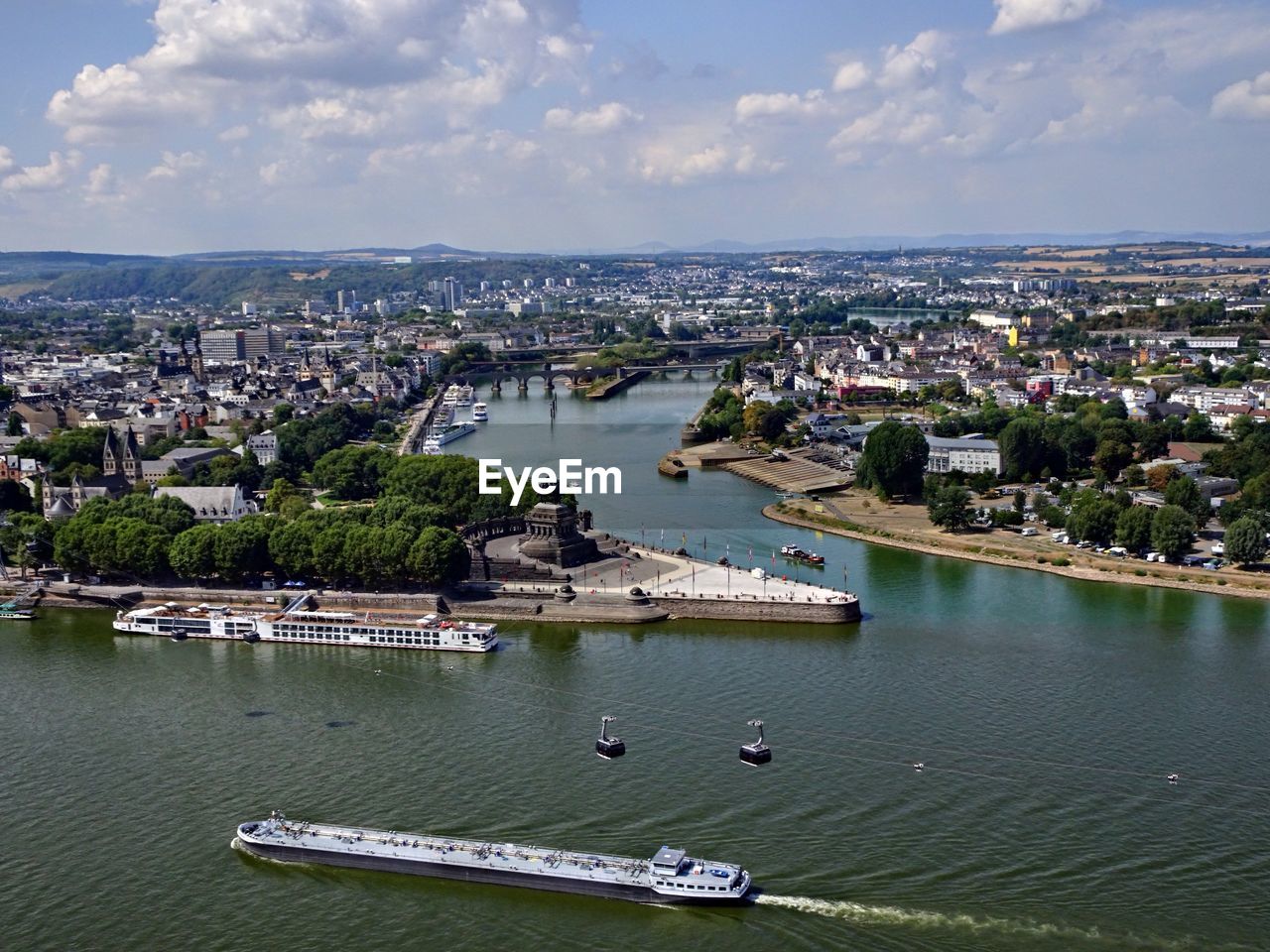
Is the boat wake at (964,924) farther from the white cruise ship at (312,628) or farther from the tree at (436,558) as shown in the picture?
the tree at (436,558)

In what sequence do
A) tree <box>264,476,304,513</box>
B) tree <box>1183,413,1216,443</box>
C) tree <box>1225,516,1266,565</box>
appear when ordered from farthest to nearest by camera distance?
tree <box>1183,413,1216,443</box>
tree <box>264,476,304,513</box>
tree <box>1225,516,1266,565</box>

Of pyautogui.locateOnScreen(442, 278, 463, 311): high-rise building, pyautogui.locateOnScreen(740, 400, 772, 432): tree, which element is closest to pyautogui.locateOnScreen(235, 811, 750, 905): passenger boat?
pyautogui.locateOnScreen(740, 400, 772, 432): tree

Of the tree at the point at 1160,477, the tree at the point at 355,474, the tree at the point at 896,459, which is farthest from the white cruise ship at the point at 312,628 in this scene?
the tree at the point at 1160,477

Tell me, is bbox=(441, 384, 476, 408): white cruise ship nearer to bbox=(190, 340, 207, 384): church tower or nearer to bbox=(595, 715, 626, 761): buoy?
bbox=(190, 340, 207, 384): church tower

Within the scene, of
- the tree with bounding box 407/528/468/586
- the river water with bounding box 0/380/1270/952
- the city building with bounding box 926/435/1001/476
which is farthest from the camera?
the city building with bounding box 926/435/1001/476

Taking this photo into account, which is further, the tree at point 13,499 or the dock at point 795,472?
the dock at point 795,472
